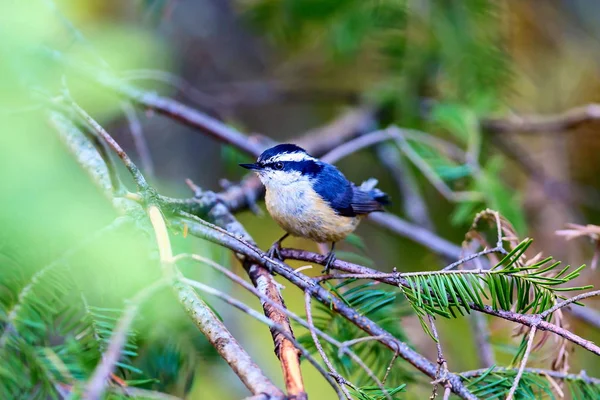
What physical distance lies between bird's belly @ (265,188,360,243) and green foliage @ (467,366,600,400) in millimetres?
1107

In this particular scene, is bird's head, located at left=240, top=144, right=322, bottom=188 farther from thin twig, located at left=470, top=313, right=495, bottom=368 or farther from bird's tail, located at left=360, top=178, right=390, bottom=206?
thin twig, located at left=470, top=313, right=495, bottom=368

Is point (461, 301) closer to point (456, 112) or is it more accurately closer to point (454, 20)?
point (456, 112)

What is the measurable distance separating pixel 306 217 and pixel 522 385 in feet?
4.11

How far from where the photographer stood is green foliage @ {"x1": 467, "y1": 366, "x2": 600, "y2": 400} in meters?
1.48

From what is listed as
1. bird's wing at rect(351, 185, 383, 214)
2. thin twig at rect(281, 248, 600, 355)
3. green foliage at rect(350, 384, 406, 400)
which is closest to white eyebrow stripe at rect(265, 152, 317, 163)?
bird's wing at rect(351, 185, 383, 214)

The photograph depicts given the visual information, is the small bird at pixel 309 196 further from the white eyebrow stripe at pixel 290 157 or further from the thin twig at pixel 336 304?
the thin twig at pixel 336 304

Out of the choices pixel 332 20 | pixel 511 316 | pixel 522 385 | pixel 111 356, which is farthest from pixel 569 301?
pixel 332 20

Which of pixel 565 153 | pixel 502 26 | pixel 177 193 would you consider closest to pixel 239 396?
pixel 177 193

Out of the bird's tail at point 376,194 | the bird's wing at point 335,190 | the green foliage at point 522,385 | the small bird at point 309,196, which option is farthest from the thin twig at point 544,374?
the bird's tail at point 376,194

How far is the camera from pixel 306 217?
8.51ft

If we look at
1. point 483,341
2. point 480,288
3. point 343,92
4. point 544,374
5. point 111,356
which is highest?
point 343,92

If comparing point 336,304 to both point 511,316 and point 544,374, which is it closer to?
point 511,316

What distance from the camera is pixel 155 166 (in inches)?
158

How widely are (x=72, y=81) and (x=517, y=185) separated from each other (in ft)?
9.85
